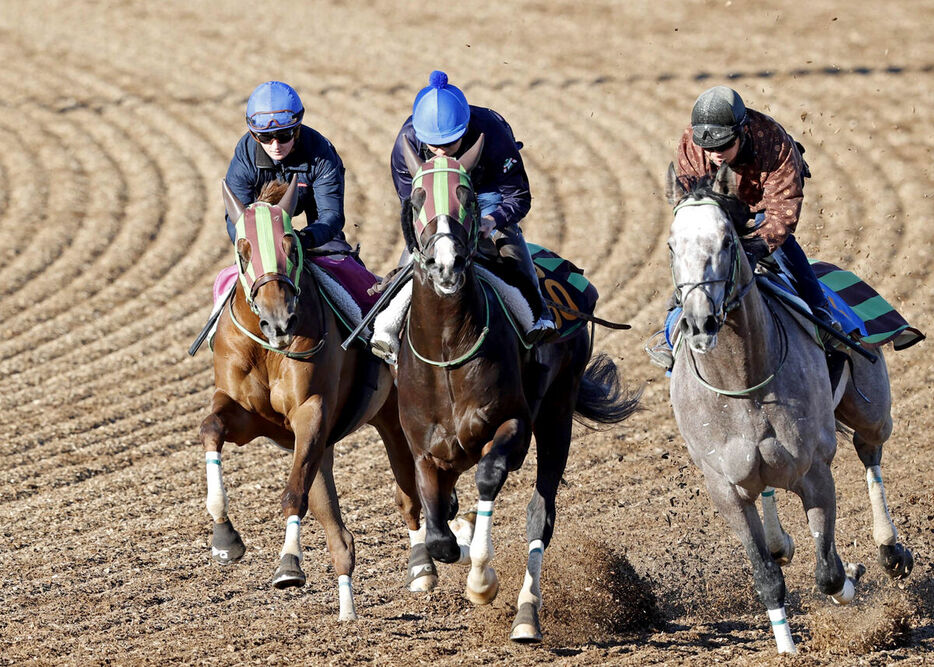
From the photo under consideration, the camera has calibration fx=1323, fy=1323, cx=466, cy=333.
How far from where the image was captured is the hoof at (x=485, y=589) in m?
6.73

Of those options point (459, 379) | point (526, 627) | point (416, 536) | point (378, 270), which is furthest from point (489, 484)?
point (378, 270)

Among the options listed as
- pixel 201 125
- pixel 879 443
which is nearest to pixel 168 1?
pixel 201 125

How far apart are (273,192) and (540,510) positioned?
7.57 feet

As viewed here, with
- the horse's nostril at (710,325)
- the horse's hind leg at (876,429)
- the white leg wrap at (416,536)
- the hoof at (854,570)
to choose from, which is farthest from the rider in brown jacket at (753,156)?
the white leg wrap at (416,536)

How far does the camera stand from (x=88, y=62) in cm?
2112

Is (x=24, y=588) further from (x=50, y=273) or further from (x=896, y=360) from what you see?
(x=896, y=360)

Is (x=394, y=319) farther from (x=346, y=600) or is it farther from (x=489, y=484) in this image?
(x=346, y=600)

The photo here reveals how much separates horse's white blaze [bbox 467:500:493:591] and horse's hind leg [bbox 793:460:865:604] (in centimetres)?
152

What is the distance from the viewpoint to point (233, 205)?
7.23m

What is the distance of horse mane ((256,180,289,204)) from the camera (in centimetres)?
735

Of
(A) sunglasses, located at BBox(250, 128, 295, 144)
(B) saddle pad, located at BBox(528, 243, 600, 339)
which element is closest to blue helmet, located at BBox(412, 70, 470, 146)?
(A) sunglasses, located at BBox(250, 128, 295, 144)

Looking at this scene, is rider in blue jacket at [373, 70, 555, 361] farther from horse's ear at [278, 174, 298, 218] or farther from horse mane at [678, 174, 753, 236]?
horse mane at [678, 174, 753, 236]

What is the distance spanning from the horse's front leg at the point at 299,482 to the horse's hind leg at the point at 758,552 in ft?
6.94

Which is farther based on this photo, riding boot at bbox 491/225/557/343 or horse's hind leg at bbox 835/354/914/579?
horse's hind leg at bbox 835/354/914/579
